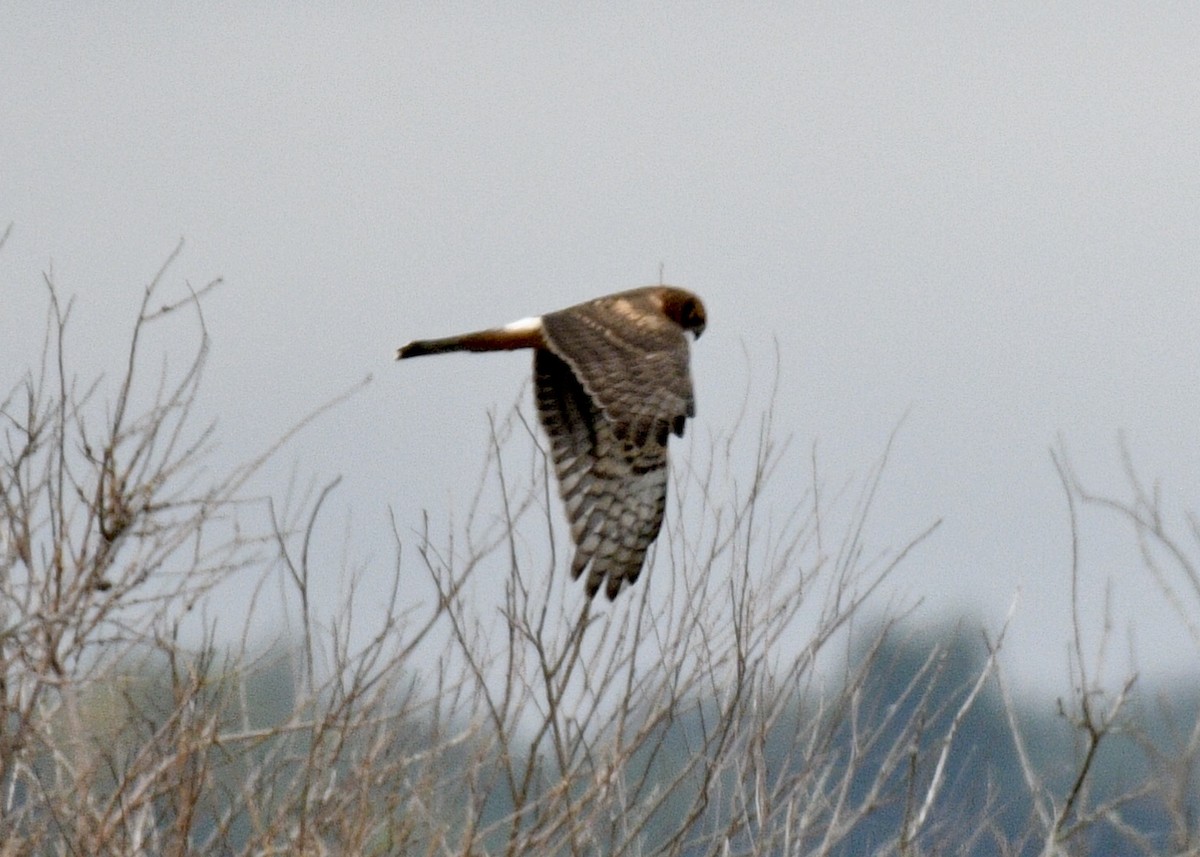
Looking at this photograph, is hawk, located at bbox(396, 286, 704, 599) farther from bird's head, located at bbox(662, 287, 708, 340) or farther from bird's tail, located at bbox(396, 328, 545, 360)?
bird's head, located at bbox(662, 287, 708, 340)

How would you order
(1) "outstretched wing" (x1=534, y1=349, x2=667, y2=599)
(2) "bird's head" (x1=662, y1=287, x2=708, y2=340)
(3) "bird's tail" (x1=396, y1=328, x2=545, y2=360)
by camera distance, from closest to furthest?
1. (1) "outstretched wing" (x1=534, y1=349, x2=667, y2=599)
2. (3) "bird's tail" (x1=396, y1=328, x2=545, y2=360)
3. (2) "bird's head" (x1=662, y1=287, x2=708, y2=340)

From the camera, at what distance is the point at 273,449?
18.8ft

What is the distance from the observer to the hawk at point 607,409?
21.6ft

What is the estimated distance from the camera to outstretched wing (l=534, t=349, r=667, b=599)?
257 inches

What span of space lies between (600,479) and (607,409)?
0.43 metres

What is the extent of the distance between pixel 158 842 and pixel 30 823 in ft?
1.40

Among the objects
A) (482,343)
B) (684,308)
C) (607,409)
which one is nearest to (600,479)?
(607,409)

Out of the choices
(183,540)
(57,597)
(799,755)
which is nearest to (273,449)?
(183,540)

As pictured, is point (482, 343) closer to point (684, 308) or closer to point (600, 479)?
point (600, 479)

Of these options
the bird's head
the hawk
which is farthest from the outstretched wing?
the bird's head

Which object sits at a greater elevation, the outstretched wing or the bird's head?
the bird's head

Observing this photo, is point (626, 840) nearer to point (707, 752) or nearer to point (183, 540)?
point (707, 752)

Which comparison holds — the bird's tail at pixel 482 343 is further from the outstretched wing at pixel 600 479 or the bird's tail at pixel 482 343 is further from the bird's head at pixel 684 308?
the bird's head at pixel 684 308

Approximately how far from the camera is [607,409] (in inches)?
258
